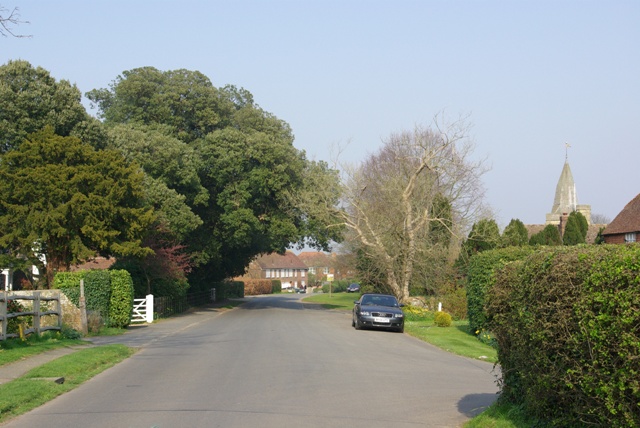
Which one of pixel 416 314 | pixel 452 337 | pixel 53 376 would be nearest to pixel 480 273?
pixel 452 337

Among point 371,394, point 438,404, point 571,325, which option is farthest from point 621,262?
point 371,394

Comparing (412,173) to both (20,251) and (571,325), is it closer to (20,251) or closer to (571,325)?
(20,251)

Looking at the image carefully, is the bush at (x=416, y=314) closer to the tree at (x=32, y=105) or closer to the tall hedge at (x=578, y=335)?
the tree at (x=32, y=105)

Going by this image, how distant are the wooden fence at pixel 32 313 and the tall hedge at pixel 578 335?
1327 centimetres

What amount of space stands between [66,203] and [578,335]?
26.2 m

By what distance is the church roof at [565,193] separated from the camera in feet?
222

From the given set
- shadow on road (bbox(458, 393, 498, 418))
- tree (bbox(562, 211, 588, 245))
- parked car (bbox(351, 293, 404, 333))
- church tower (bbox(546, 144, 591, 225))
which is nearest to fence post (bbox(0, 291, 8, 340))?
shadow on road (bbox(458, 393, 498, 418))

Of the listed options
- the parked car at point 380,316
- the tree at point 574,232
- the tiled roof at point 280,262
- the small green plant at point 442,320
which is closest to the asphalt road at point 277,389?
the parked car at point 380,316

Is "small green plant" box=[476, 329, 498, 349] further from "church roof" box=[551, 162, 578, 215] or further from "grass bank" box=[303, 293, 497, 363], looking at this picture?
"church roof" box=[551, 162, 578, 215]

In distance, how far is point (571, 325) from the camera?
23.1 feet

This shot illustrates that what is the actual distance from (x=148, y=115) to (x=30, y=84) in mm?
15574

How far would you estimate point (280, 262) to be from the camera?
151625 millimetres

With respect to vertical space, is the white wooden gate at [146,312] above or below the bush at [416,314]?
above

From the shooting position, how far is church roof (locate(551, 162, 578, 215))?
6756 cm
